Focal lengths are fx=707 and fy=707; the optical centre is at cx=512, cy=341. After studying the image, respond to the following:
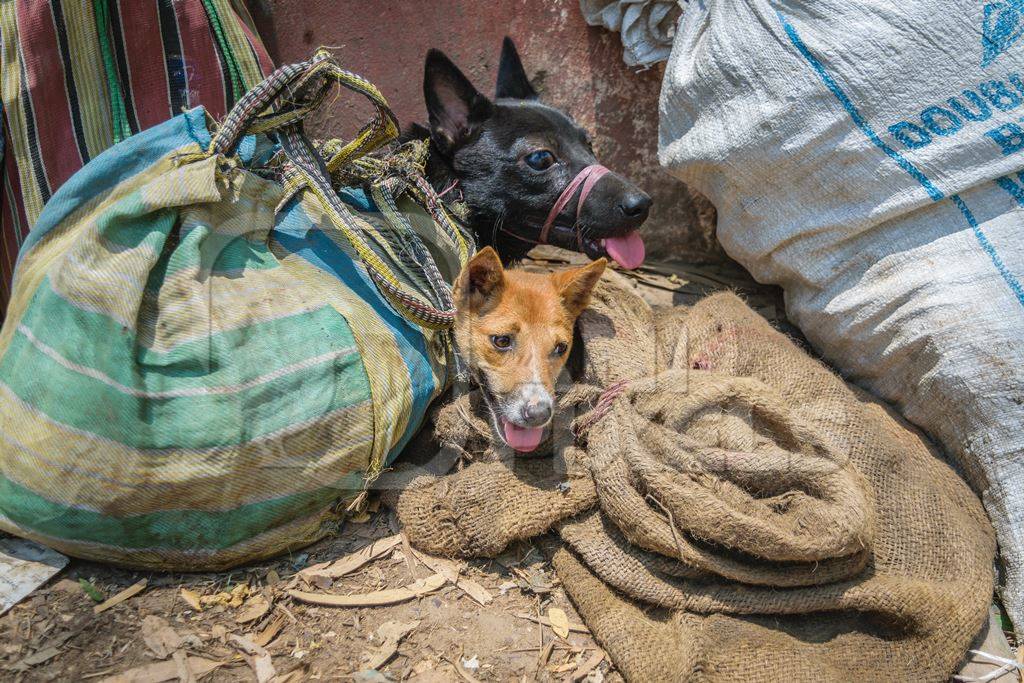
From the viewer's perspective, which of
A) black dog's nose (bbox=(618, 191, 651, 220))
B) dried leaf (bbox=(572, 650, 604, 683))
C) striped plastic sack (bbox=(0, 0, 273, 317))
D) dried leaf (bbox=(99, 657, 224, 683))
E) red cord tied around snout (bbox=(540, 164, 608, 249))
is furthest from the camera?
red cord tied around snout (bbox=(540, 164, 608, 249))

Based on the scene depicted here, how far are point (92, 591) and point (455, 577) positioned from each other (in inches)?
48.0

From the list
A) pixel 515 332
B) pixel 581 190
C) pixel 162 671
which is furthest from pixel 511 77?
pixel 162 671

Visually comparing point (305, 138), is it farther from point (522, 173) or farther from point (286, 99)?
point (522, 173)

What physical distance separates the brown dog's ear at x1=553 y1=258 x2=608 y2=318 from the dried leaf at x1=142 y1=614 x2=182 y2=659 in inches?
75.6

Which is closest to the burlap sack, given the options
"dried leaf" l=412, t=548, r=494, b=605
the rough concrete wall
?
"dried leaf" l=412, t=548, r=494, b=605

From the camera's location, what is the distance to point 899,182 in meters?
2.94

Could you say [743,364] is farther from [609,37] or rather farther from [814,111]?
[609,37]

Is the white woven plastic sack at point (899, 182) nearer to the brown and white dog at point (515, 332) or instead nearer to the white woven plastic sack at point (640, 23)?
the white woven plastic sack at point (640, 23)

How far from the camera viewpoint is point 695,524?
2328mm

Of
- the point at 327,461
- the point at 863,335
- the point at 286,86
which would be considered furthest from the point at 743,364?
the point at 286,86

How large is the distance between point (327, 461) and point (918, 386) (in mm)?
2435

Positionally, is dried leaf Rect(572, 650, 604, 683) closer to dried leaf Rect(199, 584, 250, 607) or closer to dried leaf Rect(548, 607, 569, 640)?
dried leaf Rect(548, 607, 569, 640)

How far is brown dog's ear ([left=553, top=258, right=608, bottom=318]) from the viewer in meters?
3.00

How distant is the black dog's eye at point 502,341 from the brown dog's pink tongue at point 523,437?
1.12 feet
